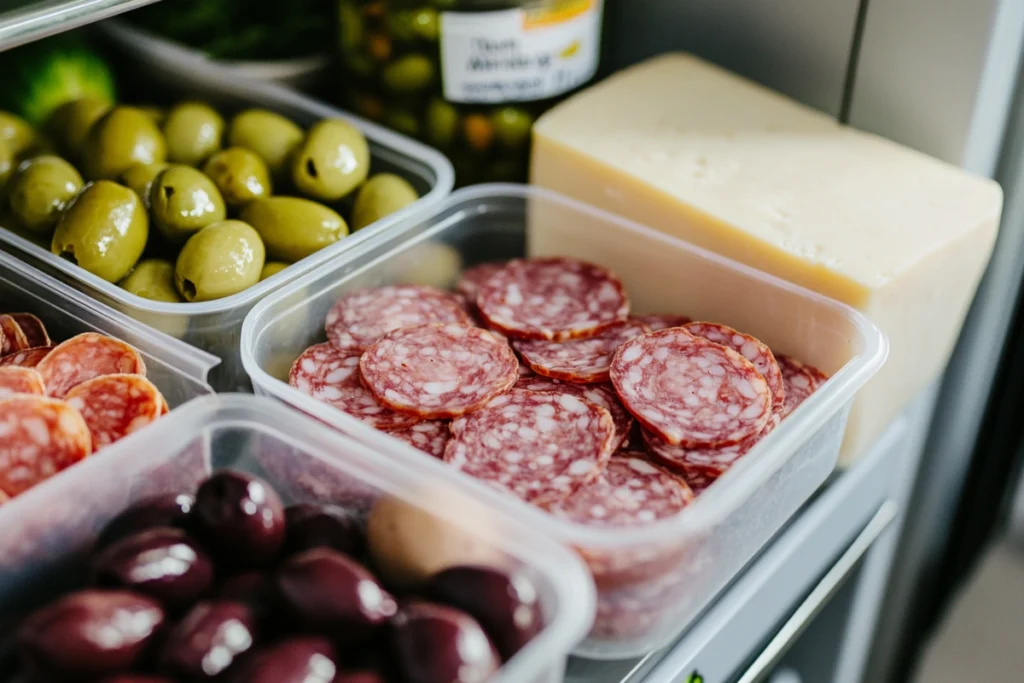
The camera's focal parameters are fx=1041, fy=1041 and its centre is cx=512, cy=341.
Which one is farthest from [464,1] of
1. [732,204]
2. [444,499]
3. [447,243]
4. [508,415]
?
[444,499]

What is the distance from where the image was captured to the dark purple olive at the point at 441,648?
0.61m

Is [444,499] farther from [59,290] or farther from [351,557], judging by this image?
[59,290]

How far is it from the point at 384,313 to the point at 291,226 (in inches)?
5.2

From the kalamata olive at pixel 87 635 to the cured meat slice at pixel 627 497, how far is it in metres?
0.31

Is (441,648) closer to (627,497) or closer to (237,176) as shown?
(627,497)

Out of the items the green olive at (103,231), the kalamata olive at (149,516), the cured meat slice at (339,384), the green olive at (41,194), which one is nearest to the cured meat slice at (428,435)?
the cured meat slice at (339,384)

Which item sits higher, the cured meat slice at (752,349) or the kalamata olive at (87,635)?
the kalamata olive at (87,635)

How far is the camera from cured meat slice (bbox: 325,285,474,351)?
1.00 meters

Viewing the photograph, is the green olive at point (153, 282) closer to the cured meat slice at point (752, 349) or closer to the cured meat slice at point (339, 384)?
the cured meat slice at point (339, 384)

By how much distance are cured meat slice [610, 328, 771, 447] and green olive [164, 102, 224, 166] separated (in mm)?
533

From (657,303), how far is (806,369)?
18cm

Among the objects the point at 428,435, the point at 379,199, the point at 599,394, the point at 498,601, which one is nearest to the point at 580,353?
the point at 599,394

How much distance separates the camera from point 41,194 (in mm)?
1025

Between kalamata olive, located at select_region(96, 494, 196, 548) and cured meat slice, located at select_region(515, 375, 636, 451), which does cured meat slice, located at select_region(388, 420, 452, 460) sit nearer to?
cured meat slice, located at select_region(515, 375, 636, 451)
